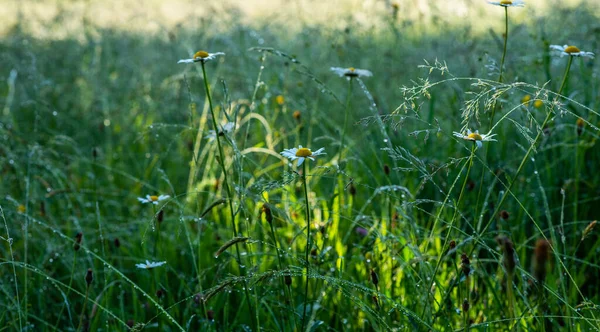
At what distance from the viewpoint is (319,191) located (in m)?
2.46

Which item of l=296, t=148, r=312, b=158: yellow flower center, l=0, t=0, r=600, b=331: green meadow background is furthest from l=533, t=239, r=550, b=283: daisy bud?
l=296, t=148, r=312, b=158: yellow flower center

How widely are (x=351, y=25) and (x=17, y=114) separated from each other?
2010 millimetres

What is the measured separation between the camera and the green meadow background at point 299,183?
1.43 meters

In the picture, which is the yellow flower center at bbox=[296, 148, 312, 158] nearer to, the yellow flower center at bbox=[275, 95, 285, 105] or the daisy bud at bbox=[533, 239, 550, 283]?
the daisy bud at bbox=[533, 239, 550, 283]

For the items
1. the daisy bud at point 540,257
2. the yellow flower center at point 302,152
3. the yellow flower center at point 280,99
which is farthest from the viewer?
the yellow flower center at point 280,99

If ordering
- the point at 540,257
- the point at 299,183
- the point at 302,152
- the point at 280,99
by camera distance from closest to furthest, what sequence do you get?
the point at 540,257 < the point at 302,152 < the point at 299,183 < the point at 280,99

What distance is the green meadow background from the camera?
143 cm

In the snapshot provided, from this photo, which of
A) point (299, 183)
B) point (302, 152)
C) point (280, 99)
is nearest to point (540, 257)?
point (302, 152)

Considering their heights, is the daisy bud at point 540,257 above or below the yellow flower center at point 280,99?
above

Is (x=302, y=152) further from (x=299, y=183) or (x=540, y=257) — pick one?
(x=299, y=183)

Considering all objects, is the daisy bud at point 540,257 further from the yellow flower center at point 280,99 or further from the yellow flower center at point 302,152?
the yellow flower center at point 280,99

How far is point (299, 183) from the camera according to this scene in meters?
2.44

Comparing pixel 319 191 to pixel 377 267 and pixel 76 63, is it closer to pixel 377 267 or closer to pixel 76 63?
pixel 377 267

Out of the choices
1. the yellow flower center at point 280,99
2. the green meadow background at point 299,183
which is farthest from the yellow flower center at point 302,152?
the yellow flower center at point 280,99
